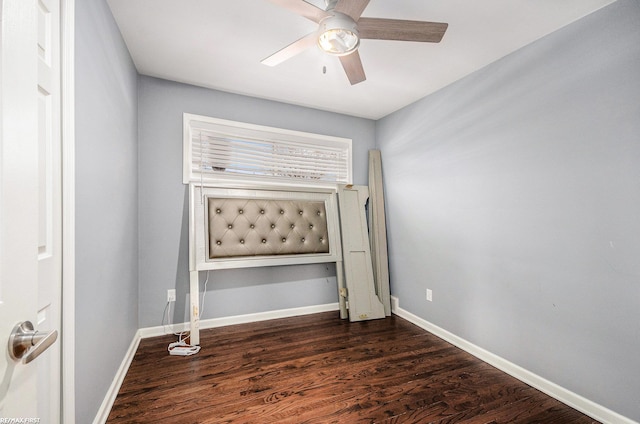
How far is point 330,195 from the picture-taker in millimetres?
3129

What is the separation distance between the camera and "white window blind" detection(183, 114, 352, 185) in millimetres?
2719

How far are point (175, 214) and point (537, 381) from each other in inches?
125

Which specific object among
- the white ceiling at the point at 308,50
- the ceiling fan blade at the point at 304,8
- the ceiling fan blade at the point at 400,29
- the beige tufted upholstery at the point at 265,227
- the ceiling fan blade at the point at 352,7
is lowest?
A: the beige tufted upholstery at the point at 265,227

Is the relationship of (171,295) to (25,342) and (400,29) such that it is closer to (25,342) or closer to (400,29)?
(25,342)

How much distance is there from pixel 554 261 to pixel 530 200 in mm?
432

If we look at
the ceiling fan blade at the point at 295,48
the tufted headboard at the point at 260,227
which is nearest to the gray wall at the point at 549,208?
the tufted headboard at the point at 260,227

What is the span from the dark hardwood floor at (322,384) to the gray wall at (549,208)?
342 millimetres

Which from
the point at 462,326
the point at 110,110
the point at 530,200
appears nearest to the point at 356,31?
the point at 110,110

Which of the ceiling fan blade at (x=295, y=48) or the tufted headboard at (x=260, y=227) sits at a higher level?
the ceiling fan blade at (x=295, y=48)

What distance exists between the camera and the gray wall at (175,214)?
2.52m

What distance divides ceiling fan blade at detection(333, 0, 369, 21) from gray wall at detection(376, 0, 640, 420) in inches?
55.8

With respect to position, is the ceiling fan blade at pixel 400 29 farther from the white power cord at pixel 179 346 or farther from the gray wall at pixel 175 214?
the white power cord at pixel 179 346

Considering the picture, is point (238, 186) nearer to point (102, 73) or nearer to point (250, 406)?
point (102, 73)

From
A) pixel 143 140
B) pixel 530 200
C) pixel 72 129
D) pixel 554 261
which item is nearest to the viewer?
pixel 72 129
